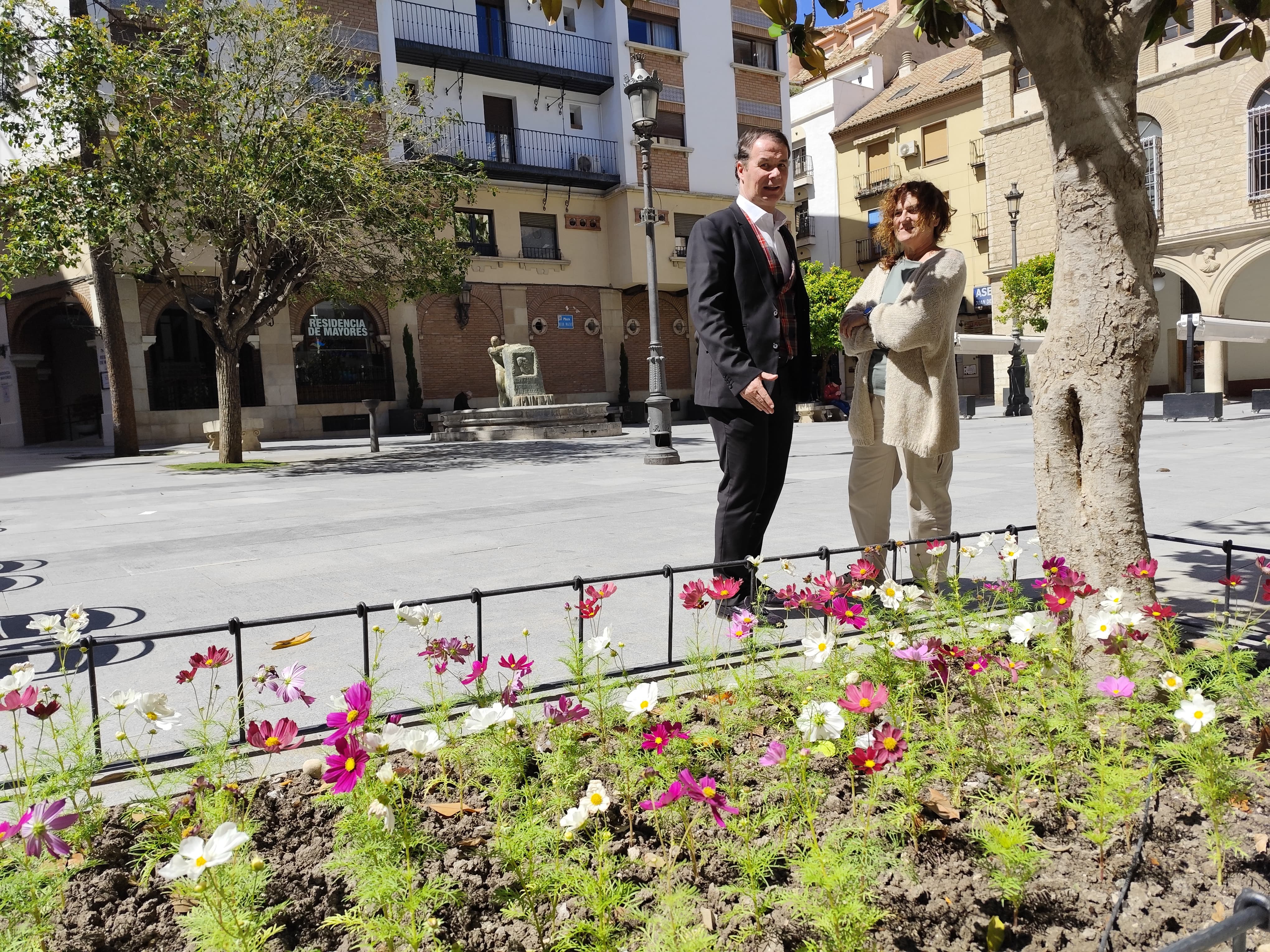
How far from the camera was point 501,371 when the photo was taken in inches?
782

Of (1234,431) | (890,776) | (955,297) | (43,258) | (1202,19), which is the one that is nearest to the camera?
(890,776)

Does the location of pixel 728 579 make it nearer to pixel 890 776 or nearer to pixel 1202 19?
pixel 890 776

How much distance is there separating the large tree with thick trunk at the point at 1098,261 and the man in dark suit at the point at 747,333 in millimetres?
879

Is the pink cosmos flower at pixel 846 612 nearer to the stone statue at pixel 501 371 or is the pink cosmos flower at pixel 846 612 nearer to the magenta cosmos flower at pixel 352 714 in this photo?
the magenta cosmos flower at pixel 352 714

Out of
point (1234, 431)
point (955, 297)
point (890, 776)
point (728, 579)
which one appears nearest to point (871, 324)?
point (955, 297)

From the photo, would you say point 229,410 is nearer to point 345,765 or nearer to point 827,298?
point 345,765

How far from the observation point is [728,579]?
2.74 m

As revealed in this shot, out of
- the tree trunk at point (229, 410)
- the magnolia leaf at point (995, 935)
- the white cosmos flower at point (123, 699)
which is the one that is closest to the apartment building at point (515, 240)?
the tree trunk at point (229, 410)

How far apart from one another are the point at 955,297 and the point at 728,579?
152cm

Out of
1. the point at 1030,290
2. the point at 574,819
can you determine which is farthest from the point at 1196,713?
the point at 1030,290

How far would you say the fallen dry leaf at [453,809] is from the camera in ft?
6.59

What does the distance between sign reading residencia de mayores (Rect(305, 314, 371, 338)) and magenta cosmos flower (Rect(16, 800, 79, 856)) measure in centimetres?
2345

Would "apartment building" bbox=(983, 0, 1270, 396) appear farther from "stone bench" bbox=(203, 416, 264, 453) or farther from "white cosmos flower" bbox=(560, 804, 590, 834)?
"white cosmos flower" bbox=(560, 804, 590, 834)

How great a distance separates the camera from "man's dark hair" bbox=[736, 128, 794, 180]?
11.3 ft
